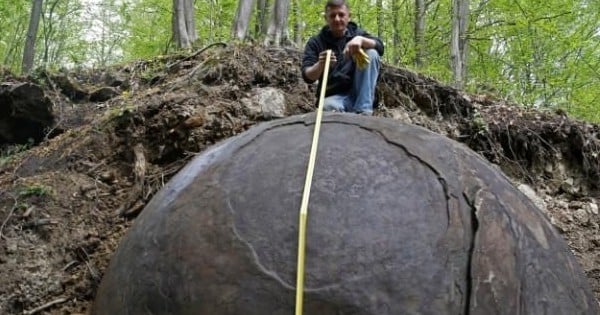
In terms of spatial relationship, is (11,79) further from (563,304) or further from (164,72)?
(563,304)

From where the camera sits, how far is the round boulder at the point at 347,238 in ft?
6.72

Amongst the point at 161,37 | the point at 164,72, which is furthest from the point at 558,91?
the point at 164,72

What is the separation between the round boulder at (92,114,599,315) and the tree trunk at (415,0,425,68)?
10.5 metres

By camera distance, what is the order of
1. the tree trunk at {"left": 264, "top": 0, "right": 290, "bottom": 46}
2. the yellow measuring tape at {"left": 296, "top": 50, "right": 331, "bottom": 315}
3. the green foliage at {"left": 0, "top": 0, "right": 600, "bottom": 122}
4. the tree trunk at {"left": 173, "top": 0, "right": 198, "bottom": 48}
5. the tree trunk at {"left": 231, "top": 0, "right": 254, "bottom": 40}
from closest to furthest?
1. the yellow measuring tape at {"left": 296, "top": 50, "right": 331, "bottom": 315}
2. the tree trunk at {"left": 264, "top": 0, "right": 290, "bottom": 46}
3. the tree trunk at {"left": 231, "top": 0, "right": 254, "bottom": 40}
4. the tree trunk at {"left": 173, "top": 0, "right": 198, "bottom": 48}
5. the green foliage at {"left": 0, "top": 0, "right": 600, "bottom": 122}

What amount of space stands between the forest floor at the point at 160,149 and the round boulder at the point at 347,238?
2.30 metres

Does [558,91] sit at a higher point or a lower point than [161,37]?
lower

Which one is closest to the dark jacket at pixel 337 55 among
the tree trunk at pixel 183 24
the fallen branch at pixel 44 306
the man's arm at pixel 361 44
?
the man's arm at pixel 361 44

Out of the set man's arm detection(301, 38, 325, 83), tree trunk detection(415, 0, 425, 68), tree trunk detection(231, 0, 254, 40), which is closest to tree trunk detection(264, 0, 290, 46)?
tree trunk detection(231, 0, 254, 40)

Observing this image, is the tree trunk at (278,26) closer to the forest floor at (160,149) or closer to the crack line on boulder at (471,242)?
the forest floor at (160,149)

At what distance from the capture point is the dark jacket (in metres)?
4.28

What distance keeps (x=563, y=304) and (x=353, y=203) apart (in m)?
0.84

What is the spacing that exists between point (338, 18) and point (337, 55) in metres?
0.24

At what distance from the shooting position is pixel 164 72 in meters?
6.80

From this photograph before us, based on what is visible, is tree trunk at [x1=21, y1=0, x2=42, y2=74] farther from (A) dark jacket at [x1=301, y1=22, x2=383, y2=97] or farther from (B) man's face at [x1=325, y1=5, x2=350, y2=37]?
(B) man's face at [x1=325, y1=5, x2=350, y2=37]
